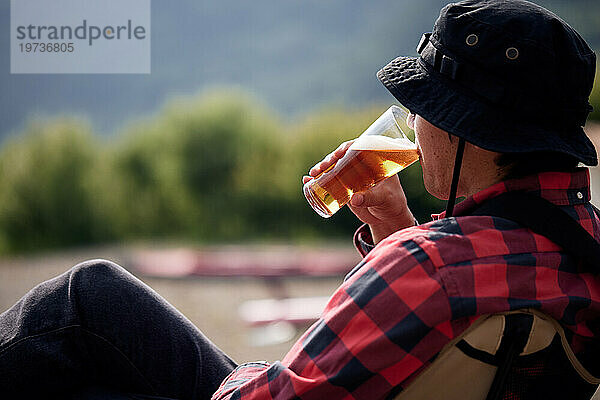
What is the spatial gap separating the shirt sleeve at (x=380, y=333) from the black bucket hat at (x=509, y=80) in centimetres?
17

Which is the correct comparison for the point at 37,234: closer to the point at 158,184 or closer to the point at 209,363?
the point at 158,184

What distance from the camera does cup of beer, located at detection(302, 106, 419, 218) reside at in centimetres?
103

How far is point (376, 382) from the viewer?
734 millimetres

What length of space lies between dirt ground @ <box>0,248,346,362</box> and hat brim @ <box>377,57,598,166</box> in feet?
8.59

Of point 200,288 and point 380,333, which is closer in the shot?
point 380,333

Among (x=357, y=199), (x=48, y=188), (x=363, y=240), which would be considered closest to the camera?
(x=357, y=199)

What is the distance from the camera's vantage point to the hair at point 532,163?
0.83 metres

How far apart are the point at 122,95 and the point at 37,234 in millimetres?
969

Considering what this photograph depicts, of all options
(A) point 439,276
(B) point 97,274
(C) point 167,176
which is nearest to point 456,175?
(A) point 439,276

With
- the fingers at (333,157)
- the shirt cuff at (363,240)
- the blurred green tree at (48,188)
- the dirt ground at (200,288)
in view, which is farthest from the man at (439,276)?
the blurred green tree at (48,188)

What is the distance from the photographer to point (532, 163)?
825mm

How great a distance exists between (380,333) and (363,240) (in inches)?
19.1

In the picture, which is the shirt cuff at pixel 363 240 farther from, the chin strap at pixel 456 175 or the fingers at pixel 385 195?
the chin strap at pixel 456 175

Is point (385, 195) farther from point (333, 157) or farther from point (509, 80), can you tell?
point (509, 80)
